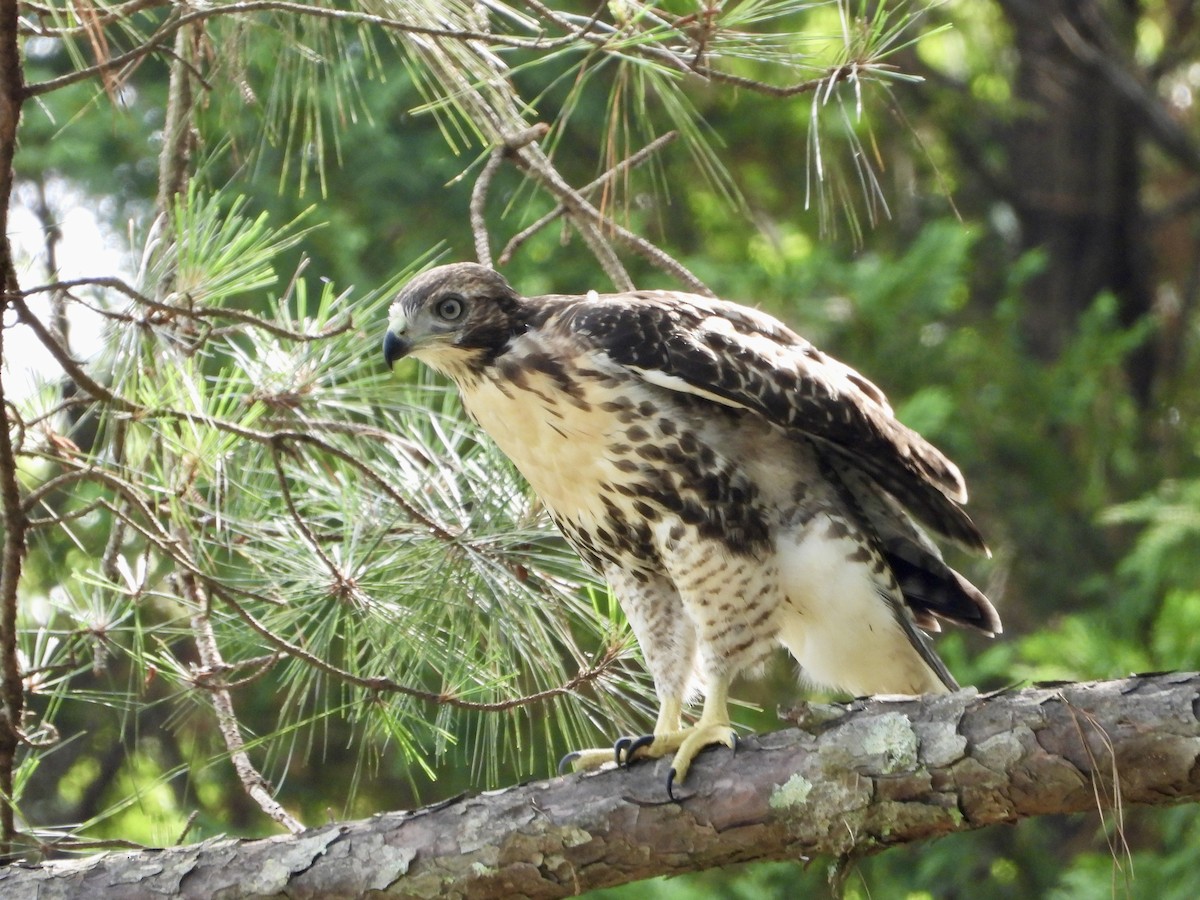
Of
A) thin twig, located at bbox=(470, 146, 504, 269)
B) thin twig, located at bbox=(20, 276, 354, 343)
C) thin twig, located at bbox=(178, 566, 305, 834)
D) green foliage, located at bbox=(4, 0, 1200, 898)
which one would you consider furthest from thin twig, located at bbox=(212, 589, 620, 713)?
thin twig, located at bbox=(470, 146, 504, 269)

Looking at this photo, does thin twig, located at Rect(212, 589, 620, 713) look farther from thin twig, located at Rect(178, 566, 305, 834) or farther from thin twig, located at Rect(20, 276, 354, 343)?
thin twig, located at Rect(20, 276, 354, 343)

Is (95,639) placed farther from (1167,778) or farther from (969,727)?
(1167,778)

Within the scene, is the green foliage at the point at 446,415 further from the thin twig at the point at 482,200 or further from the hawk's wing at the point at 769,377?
the hawk's wing at the point at 769,377

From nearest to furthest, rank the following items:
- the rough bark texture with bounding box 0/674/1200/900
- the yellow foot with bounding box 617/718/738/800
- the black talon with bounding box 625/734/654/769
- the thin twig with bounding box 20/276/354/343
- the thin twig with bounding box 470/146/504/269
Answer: the rough bark texture with bounding box 0/674/1200/900 < the thin twig with bounding box 20/276/354/343 < the yellow foot with bounding box 617/718/738/800 < the black talon with bounding box 625/734/654/769 < the thin twig with bounding box 470/146/504/269

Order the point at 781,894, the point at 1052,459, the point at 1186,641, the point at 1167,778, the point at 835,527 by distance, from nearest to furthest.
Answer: the point at 1167,778
the point at 835,527
the point at 1186,641
the point at 781,894
the point at 1052,459

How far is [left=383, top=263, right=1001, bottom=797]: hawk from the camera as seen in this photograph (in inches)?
110

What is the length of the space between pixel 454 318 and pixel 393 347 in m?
0.14

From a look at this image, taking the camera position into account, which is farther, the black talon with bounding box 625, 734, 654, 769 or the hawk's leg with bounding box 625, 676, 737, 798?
the black talon with bounding box 625, 734, 654, 769

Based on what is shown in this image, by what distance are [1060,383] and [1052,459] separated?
33 centimetres

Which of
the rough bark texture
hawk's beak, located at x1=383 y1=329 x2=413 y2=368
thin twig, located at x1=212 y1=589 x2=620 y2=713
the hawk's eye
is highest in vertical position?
the hawk's eye

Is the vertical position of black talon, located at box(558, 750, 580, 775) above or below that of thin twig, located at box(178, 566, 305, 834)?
Result: below

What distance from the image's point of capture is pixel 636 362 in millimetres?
2789

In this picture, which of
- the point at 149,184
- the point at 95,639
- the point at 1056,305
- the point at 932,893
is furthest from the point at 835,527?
the point at 1056,305

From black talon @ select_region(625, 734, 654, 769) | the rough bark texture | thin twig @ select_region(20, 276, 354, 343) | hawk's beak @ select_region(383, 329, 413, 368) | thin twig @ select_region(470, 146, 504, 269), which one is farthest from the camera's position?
thin twig @ select_region(470, 146, 504, 269)
